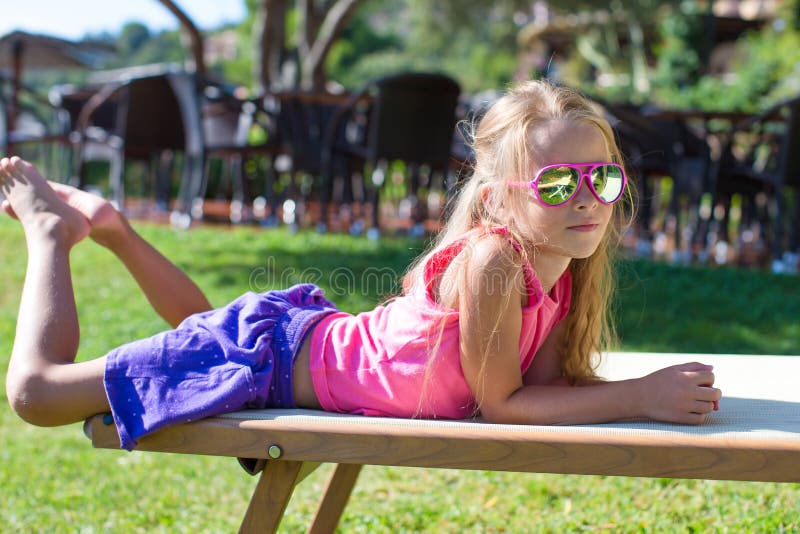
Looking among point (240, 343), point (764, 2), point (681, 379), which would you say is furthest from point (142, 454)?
point (764, 2)

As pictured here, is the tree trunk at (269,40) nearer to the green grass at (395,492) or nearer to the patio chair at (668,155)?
the patio chair at (668,155)

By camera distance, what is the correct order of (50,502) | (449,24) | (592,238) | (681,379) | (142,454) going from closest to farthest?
(681,379)
(592,238)
(50,502)
(142,454)
(449,24)

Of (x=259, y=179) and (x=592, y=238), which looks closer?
(x=592, y=238)

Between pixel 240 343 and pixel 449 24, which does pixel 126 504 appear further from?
pixel 449 24

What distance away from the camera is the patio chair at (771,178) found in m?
5.72

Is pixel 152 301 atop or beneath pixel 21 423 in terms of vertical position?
atop

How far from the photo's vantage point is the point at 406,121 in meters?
6.08

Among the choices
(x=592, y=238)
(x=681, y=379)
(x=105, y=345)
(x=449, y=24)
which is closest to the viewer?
(x=681, y=379)

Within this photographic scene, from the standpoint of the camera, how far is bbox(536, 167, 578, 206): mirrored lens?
1.69m

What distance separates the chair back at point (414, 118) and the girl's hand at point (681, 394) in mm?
4461

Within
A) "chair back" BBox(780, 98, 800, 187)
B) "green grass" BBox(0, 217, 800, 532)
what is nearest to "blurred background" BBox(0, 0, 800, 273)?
"chair back" BBox(780, 98, 800, 187)

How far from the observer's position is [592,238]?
1735mm

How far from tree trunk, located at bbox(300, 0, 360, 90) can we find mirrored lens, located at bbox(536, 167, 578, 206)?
427 inches

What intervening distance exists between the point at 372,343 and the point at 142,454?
1.85m
